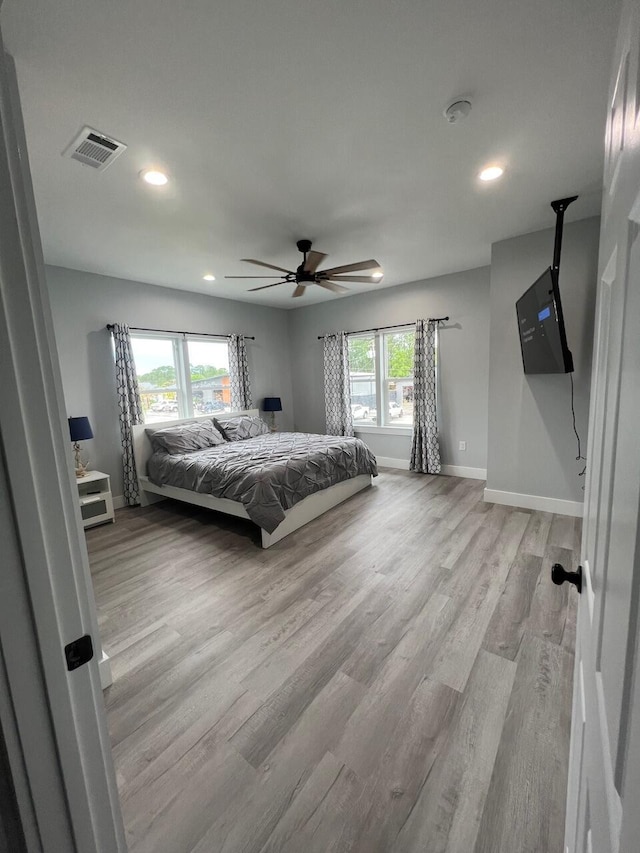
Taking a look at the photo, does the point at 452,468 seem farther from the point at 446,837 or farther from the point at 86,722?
the point at 86,722

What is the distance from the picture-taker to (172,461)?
3.71 m

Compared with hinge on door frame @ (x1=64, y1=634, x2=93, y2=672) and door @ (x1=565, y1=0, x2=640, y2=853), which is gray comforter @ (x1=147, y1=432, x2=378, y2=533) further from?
door @ (x1=565, y1=0, x2=640, y2=853)

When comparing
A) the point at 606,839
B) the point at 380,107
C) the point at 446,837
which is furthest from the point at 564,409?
the point at 606,839

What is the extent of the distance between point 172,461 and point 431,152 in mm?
3474

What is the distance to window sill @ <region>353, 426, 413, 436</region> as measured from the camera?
5094 mm

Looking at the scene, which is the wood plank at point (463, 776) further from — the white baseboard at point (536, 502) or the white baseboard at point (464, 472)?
the white baseboard at point (464, 472)

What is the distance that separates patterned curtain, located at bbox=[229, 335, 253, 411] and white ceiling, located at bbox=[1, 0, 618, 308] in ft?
7.40

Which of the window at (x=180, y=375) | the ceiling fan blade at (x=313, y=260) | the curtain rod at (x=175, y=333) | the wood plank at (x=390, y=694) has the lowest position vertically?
the wood plank at (x=390, y=694)

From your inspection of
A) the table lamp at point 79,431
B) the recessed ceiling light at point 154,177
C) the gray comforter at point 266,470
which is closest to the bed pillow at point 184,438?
the gray comforter at point 266,470

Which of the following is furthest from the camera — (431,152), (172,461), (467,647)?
(172,461)

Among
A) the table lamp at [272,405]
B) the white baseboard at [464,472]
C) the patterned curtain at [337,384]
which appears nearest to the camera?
the white baseboard at [464,472]

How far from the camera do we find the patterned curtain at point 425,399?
4582 mm

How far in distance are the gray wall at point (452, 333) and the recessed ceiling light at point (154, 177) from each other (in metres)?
3.45

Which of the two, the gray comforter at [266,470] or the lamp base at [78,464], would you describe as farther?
the lamp base at [78,464]
